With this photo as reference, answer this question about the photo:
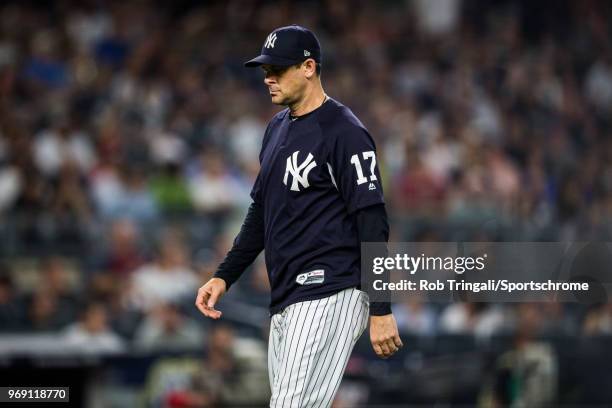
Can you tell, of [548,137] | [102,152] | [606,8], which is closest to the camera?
[102,152]

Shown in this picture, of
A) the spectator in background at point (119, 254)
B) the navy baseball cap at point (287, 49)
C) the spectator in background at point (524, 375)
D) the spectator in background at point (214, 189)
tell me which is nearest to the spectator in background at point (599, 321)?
the spectator in background at point (524, 375)

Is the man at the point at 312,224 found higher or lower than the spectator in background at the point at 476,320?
lower

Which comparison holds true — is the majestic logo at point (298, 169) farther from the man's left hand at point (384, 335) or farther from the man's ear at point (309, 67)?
the man's left hand at point (384, 335)

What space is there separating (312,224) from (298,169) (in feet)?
0.69

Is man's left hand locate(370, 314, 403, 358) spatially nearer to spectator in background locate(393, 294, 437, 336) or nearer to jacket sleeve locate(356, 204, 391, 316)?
jacket sleeve locate(356, 204, 391, 316)

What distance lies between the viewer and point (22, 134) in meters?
10.4

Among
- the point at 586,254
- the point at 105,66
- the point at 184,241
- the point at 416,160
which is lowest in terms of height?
the point at 586,254

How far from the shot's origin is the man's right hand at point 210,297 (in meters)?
4.54

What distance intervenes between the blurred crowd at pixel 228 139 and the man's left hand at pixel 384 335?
4321 millimetres

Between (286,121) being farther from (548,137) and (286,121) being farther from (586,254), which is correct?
(548,137)

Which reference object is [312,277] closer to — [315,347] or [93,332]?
[315,347]

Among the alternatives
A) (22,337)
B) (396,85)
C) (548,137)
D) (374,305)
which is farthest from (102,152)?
(374,305)

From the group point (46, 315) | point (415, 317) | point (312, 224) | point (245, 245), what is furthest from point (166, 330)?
point (312, 224)

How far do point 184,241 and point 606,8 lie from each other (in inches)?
294
